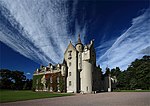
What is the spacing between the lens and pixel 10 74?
74.4 m

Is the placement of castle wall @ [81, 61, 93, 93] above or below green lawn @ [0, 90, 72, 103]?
above

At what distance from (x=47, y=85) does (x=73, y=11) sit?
3524cm

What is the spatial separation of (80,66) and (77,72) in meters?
1.84

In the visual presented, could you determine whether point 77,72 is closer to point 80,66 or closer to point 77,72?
point 77,72

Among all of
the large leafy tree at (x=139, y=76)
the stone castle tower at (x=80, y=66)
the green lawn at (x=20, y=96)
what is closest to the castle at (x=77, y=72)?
the stone castle tower at (x=80, y=66)

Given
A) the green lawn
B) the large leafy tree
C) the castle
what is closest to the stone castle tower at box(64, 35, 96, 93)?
the castle

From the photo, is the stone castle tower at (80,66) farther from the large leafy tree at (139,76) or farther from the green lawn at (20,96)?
the large leafy tree at (139,76)

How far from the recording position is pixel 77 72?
42.1 meters

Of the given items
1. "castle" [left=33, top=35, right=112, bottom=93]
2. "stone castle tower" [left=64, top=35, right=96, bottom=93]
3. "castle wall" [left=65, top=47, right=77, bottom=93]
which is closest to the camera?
"stone castle tower" [left=64, top=35, right=96, bottom=93]

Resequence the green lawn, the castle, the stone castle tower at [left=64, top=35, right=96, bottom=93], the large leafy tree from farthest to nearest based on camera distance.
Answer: the large leafy tree, the castle, the stone castle tower at [left=64, top=35, right=96, bottom=93], the green lawn

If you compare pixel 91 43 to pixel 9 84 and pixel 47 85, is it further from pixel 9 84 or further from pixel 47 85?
pixel 9 84

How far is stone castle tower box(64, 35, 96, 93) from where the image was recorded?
4070 centimetres

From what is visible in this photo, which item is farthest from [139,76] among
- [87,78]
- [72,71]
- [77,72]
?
[72,71]

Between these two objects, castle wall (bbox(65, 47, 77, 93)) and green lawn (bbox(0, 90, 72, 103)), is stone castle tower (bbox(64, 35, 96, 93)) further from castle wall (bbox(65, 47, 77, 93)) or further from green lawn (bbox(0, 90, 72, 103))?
green lawn (bbox(0, 90, 72, 103))
